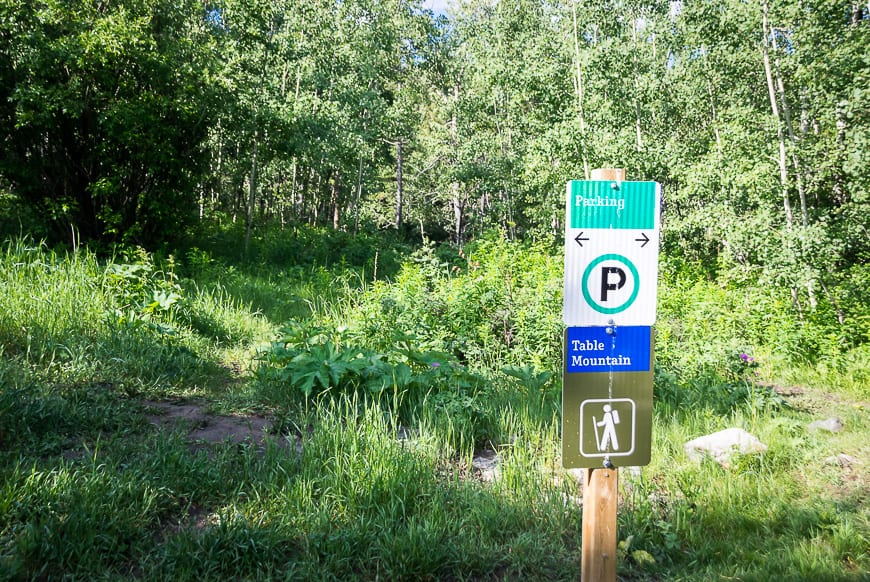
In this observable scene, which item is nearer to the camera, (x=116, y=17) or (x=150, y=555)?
(x=150, y=555)

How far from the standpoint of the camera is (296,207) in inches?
1268

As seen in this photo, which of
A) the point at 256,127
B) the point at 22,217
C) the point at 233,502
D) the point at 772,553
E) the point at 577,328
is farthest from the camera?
the point at 256,127

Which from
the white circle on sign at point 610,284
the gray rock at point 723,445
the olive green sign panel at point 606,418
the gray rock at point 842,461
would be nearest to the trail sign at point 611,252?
the white circle on sign at point 610,284

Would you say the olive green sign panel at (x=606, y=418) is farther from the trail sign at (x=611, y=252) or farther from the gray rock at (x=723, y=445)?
the gray rock at (x=723, y=445)

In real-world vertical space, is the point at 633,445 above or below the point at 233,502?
above

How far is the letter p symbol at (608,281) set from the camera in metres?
1.90

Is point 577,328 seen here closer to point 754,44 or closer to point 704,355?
point 704,355

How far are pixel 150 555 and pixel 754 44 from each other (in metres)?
11.9

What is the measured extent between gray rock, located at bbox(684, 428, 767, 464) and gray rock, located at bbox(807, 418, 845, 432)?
105 centimetres

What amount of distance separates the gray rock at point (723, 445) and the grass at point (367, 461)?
10 cm

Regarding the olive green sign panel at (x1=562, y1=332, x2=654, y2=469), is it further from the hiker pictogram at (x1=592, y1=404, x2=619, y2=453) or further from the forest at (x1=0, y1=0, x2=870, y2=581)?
the forest at (x1=0, y1=0, x2=870, y2=581)

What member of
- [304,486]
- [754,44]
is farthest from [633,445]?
[754,44]

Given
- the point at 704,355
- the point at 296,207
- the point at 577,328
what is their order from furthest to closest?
the point at 296,207 < the point at 704,355 < the point at 577,328

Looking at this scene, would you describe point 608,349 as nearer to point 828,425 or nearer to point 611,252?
point 611,252
